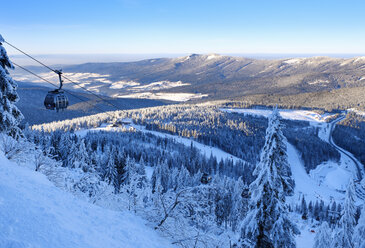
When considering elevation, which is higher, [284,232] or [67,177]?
[67,177]

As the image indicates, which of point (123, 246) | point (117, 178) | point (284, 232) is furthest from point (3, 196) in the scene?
point (117, 178)

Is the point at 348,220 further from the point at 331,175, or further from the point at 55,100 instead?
the point at 331,175

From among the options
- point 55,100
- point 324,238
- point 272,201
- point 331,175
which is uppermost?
point 55,100

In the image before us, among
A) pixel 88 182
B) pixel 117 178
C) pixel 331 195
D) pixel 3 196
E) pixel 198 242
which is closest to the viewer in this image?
pixel 3 196

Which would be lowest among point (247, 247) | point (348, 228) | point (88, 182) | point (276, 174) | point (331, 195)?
point (331, 195)

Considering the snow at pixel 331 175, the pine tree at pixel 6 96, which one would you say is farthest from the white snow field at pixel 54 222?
the snow at pixel 331 175

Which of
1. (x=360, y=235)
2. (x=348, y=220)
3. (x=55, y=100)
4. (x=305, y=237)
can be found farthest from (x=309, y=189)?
(x=55, y=100)

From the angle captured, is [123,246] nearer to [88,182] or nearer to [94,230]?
[94,230]
